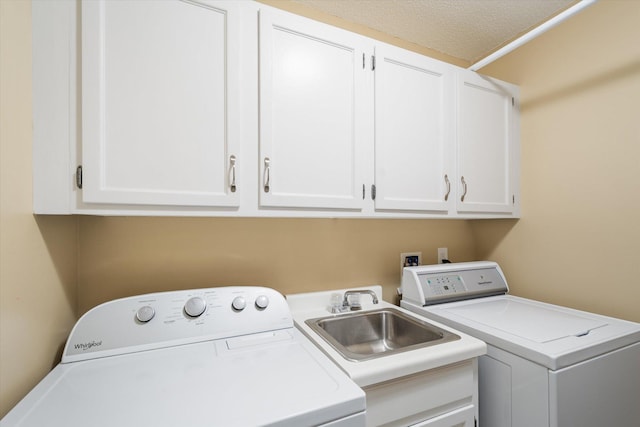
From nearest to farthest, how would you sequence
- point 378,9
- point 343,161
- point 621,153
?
point 343,161, point 621,153, point 378,9

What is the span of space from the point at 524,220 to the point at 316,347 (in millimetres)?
1500

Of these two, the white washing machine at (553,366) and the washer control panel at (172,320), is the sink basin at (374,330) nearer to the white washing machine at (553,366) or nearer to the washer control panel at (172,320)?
the white washing machine at (553,366)

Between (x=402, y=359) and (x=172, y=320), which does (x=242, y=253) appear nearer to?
(x=172, y=320)

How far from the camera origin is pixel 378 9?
153 centimetres

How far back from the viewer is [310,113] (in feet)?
3.75

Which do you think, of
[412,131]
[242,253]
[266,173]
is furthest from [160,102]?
[412,131]

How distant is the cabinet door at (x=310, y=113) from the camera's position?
1.07 m

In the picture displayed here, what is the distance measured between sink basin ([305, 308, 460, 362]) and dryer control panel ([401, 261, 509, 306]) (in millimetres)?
175

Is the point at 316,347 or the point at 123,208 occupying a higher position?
the point at 123,208

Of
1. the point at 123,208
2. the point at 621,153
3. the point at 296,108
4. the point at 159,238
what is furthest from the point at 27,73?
the point at 621,153

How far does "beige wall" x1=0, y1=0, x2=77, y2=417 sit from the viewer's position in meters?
0.70

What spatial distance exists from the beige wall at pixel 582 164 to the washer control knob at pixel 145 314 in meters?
1.99

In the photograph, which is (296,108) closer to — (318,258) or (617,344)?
(318,258)

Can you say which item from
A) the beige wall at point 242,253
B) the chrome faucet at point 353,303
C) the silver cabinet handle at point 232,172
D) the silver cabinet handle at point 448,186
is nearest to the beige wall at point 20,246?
the beige wall at point 242,253
